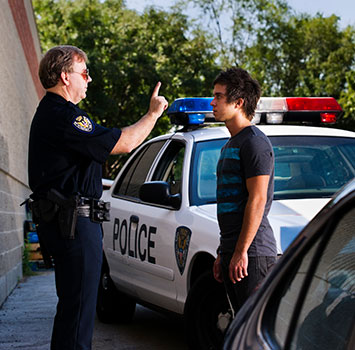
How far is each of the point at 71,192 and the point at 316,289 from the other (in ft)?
7.98

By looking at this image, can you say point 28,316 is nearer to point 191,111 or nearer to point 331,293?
point 191,111

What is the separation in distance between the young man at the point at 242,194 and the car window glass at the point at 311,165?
131 cm

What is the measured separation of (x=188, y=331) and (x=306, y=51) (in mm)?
39153

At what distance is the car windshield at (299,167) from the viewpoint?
532 centimetres

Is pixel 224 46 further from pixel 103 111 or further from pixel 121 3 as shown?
pixel 103 111

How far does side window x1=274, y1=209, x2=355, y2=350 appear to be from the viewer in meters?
1.75

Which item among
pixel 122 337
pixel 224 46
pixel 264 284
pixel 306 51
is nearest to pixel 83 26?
pixel 224 46

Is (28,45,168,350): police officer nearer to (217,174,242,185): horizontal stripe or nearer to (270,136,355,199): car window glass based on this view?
(217,174,242,185): horizontal stripe

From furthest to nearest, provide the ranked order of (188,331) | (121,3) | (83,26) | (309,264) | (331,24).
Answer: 1. (331,24)
2. (121,3)
3. (83,26)
4. (188,331)
5. (309,264)

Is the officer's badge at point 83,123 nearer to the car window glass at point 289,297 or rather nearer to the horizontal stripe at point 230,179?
the horizontal stripe at point 230,179

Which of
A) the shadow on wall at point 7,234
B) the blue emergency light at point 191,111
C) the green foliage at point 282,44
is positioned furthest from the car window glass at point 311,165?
the green foliage at point 282,44

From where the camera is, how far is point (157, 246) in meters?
5.79

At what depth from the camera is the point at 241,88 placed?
4.02 m

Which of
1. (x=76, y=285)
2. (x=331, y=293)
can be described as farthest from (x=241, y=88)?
(x=331, y=293)
